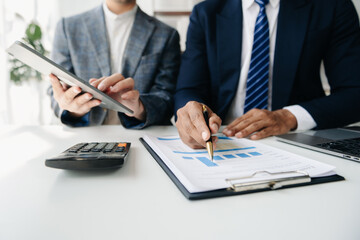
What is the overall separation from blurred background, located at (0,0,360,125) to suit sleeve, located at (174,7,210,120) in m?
1.46

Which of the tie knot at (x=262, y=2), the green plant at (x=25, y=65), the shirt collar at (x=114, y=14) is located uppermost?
the tie knot at (x=262, y=2)

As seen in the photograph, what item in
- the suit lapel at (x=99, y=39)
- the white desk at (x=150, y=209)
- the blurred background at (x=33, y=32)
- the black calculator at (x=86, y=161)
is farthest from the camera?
the blurred background at (x=33, y=32)

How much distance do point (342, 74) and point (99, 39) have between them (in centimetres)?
100

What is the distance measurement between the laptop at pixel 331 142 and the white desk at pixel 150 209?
0.06 metres

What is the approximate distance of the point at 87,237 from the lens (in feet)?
0.77

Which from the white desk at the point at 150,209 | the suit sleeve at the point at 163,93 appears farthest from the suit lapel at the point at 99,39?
the white desk at the point at 150,209

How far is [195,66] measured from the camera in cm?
99

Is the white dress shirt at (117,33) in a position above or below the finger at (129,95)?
above

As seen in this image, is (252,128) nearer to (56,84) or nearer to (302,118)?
(302,118)

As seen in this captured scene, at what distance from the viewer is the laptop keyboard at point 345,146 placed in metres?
0.48

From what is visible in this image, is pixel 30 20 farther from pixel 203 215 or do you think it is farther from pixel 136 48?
pixel 203 215

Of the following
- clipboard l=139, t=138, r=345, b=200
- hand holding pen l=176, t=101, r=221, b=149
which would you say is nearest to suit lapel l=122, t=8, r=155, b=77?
hand holding pen l=176, t=101, r=221, b=149

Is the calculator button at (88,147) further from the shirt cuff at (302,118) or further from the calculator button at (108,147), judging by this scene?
the shirt cuff at (302,118)

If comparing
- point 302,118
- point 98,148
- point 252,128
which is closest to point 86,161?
point 98,148
